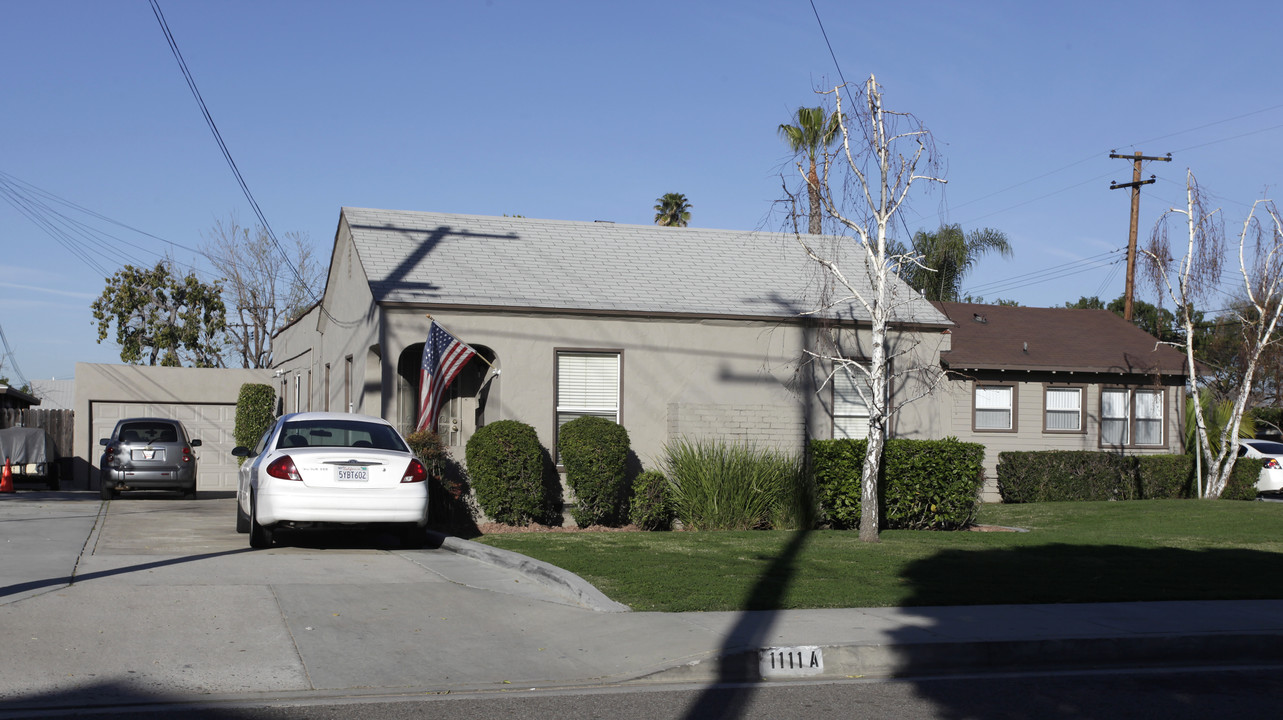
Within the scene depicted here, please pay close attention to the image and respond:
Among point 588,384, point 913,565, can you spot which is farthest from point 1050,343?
point 913,565

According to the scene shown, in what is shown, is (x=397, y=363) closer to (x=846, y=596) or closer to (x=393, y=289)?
(x=393, y=289)

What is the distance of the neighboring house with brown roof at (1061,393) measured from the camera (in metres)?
25.2

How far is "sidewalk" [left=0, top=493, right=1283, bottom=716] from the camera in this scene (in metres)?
6.66

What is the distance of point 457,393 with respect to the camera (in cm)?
1844

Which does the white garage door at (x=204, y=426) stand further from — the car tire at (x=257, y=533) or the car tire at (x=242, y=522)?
the car tire at (x=257, y=533)

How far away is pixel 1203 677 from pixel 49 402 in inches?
2351

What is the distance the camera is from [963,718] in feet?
20.4

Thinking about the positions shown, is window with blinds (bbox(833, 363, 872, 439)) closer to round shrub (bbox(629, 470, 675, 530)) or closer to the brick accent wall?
the brick accent wall

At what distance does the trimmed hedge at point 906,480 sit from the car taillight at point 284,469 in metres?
7.75

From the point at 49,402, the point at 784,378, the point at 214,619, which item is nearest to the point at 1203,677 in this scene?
the point at 214,619

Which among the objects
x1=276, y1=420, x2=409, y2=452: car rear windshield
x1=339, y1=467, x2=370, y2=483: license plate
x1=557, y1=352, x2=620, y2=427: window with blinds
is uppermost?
x1=557, y1=352, x2=620, y2=427: window with blinds

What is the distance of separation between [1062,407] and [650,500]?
13.9 m

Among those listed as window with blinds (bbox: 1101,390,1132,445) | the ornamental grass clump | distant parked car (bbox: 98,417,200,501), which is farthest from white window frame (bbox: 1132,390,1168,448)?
distant parked car (bbox: 98,417,200,501)

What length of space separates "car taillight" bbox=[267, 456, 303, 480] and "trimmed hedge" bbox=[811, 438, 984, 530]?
25.4 ft
